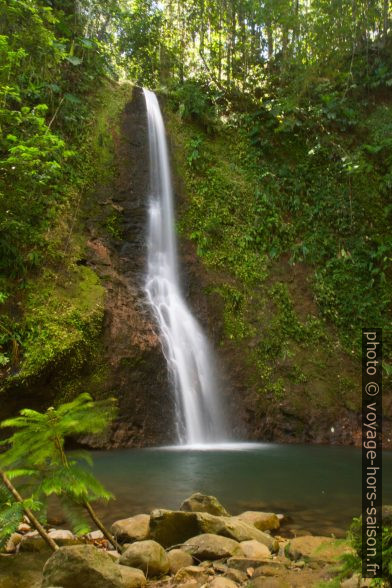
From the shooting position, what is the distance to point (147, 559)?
3094mm

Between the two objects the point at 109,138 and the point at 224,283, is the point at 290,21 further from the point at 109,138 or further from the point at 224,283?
the point at 224,283

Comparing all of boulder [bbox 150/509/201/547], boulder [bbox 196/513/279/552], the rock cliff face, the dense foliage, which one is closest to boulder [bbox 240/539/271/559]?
boulder [bbox 196/513/279/552]

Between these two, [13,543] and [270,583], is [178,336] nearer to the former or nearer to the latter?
[13,543]

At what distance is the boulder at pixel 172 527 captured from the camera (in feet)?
12.1

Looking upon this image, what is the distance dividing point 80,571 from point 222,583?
35.9 inches

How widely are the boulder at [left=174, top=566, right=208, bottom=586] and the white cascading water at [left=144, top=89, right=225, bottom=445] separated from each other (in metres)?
6.18

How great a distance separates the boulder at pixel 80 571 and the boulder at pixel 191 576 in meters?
0.50

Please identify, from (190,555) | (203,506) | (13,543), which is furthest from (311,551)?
(13,543)

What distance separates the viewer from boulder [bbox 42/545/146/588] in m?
2.53

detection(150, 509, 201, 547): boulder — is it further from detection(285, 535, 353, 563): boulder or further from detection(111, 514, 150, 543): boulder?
detection(285, 535, 353, 563): boulder

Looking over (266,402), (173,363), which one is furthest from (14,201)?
(266,402)

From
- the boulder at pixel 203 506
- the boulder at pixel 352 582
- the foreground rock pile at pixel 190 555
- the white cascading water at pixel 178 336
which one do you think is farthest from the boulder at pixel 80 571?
the white cascading water at pixel 178 336

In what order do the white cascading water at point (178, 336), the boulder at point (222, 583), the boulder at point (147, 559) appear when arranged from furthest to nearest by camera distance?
the white cascading water at point (178, 336) < the boulder at point (147, 559) < the boulder at point (222, 583)

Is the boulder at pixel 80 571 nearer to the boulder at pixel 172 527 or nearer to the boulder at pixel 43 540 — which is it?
the boulder at pixel 43 540
